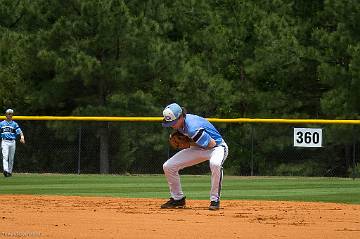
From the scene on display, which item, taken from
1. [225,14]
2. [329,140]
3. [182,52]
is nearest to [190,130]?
[329,140]

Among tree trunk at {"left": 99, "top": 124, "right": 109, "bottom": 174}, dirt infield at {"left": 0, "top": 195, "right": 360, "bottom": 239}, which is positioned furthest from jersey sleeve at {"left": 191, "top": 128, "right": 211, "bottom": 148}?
tree trunk at {"left": 99, "top": 124, "right": 109, "bottom": 174}

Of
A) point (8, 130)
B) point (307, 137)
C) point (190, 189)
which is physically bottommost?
point (190, 189)

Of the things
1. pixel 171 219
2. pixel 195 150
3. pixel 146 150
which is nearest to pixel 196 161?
pixel 195 150

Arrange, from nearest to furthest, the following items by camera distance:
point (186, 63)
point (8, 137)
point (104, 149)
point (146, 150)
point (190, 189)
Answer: point (190, 189), point (8, 137), point (146, 150), point (104, 149), point (186, 63)

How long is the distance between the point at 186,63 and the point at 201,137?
21.8 meters

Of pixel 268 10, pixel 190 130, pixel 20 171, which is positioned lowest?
pixel 20 171

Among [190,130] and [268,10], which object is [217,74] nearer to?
[268,10]

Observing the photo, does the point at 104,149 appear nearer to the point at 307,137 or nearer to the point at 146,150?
the point at 146,150

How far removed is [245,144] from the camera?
31.5 m

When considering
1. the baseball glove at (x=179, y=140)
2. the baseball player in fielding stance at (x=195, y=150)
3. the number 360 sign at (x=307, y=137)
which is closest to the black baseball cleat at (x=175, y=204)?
the baseball player in fielding stance at (x=195, y=150)

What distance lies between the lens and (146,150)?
3184cm

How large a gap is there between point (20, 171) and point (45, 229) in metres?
21.5

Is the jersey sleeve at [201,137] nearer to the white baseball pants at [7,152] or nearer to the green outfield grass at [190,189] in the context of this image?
the green outfield grass at [190,189]

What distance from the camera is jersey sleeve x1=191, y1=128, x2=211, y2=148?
14.2 meters
